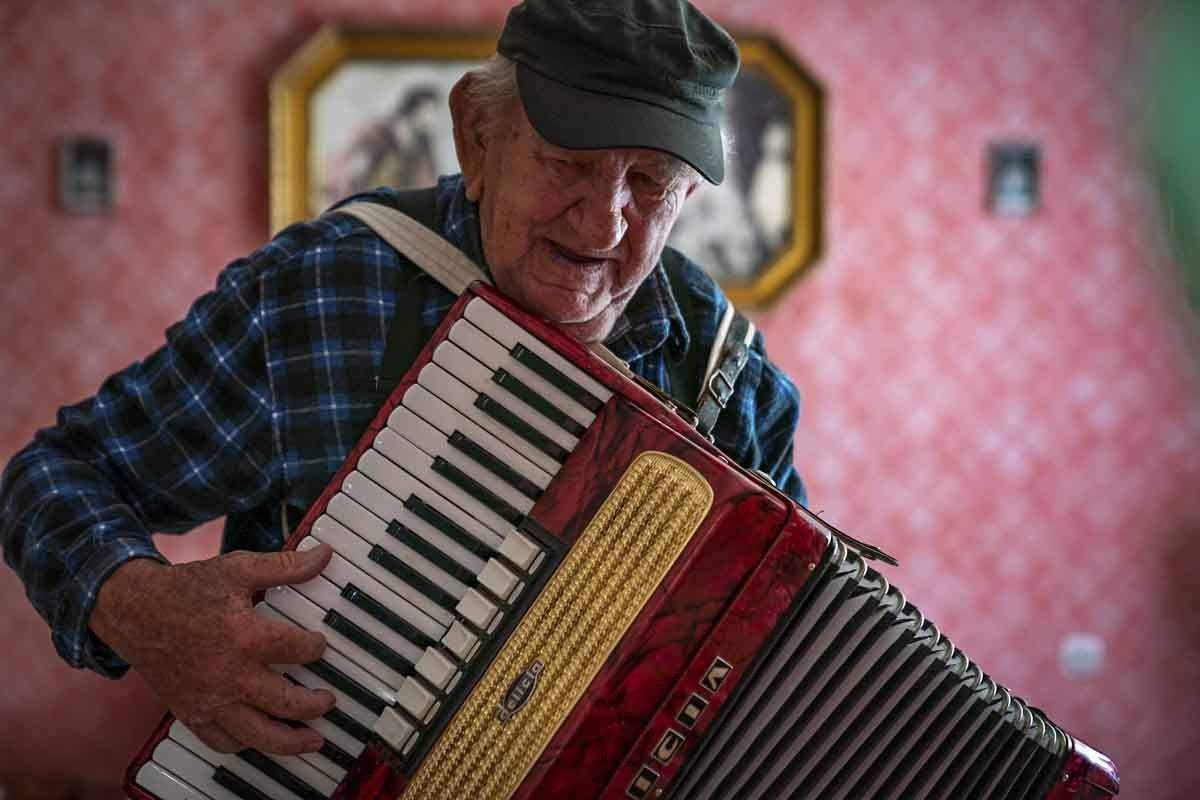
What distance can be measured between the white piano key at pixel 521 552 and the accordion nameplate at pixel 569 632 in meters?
0.02

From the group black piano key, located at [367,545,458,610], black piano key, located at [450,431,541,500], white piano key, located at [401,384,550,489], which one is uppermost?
white piano key, located at [401,384,550,489]

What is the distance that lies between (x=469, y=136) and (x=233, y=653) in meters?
0.52

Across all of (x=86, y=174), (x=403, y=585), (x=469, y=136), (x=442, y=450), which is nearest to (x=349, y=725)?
(x=403, y=585)

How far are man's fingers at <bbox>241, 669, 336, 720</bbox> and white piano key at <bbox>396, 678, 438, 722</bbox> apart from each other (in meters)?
0.06

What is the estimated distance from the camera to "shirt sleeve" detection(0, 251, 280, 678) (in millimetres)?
1062

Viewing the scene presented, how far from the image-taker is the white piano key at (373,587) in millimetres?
880

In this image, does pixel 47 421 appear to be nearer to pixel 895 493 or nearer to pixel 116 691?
pixel 116 691

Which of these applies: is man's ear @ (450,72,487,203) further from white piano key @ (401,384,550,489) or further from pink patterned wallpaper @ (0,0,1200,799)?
pink patterned wallpaper @ (0,0,1200,799)

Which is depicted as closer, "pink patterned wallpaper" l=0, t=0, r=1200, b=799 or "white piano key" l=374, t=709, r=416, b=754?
"white piano key" l=374, t=709, r=416, b=754

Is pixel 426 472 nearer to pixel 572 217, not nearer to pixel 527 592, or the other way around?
pixel 527 592

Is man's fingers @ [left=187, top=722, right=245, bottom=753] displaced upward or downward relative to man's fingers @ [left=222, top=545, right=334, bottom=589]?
downward

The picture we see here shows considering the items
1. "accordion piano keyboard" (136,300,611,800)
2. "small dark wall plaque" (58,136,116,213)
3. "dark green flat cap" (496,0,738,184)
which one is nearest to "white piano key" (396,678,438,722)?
"accordion piano keyboard" (136,300,611,800)

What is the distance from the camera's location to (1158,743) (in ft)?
10.2

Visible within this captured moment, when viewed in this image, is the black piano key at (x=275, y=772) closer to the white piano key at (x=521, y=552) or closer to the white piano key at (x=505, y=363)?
the white piano key at (x=521, y=552)
